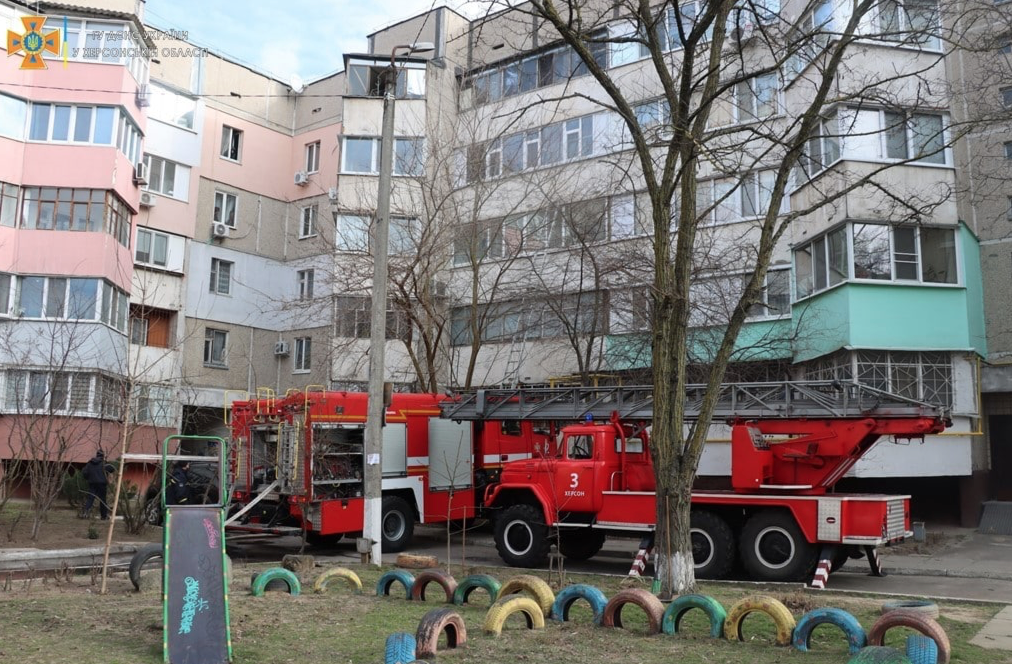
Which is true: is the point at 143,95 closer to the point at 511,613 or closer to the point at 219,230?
the point at 219,230

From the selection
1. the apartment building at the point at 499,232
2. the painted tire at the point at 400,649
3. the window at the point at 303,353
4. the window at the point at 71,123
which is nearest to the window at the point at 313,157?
the apartment building at the point at 499,232

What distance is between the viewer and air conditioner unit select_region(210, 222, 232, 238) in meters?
35.6

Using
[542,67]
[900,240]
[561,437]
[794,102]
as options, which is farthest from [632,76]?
[561,437]

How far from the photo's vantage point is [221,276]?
3638cm

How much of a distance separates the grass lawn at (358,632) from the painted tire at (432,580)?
19 cm

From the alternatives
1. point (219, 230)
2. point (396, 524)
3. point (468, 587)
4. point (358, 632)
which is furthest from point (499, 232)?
point (358, 632)

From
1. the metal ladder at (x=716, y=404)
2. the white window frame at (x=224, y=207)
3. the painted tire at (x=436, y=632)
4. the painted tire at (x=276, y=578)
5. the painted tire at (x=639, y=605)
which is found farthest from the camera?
the white window frame at (x=224, y=207)

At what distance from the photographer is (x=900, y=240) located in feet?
69.6

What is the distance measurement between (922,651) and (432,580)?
5498 millimetres

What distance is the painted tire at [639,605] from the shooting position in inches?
345

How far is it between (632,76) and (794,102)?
6363mm

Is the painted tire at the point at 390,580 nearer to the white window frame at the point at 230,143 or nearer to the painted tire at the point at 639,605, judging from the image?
the painted tire at the point at 639,605

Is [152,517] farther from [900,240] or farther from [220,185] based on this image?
[220,185]

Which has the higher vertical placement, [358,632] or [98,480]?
[98,480]
